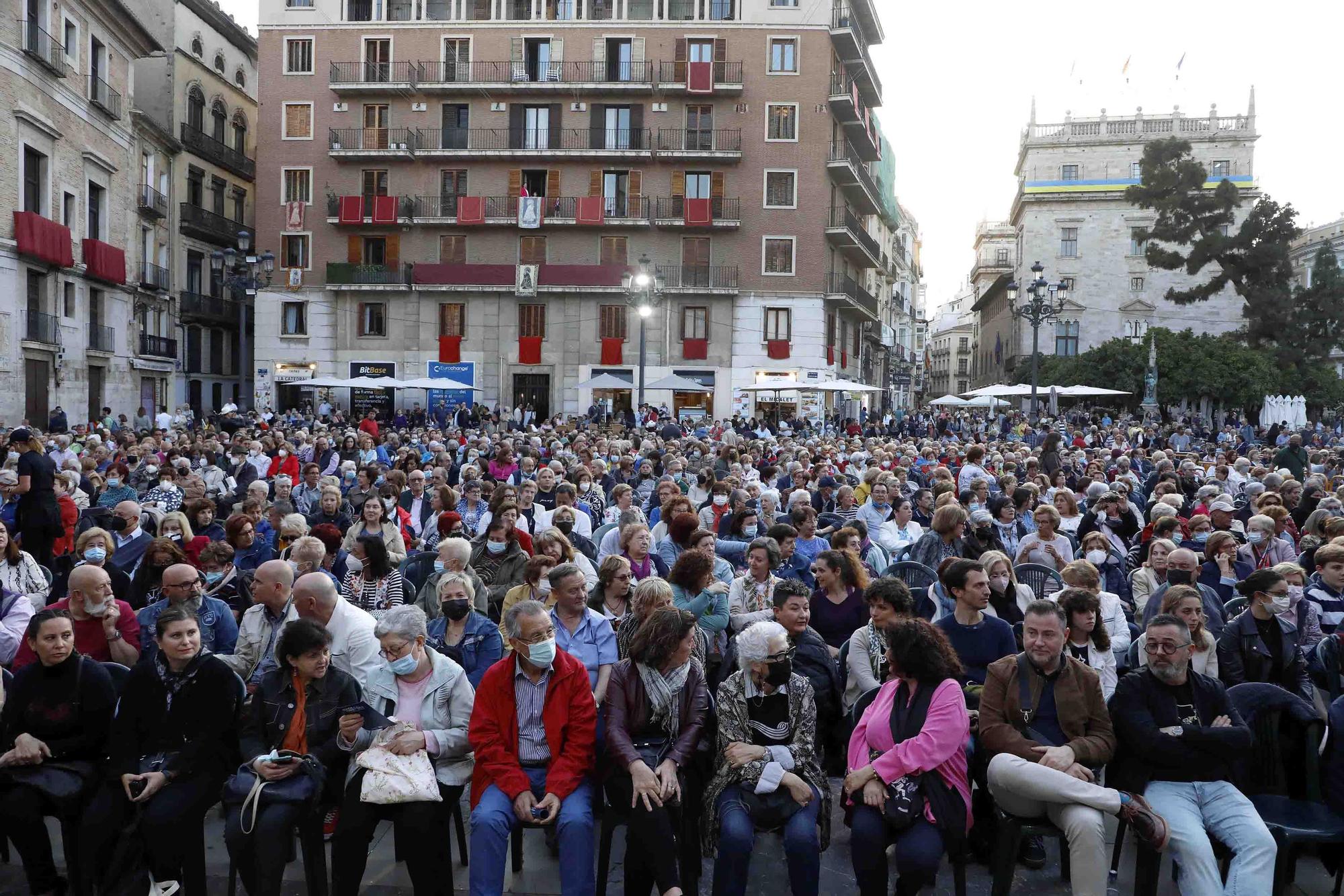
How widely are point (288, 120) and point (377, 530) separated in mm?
36318

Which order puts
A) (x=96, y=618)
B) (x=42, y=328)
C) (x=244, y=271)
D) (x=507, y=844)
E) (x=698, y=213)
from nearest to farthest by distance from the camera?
(x=507, y=844)
(x=96, y=618)
(x=244, y=271)
(x=42, y=328)
(x=698, y=213)

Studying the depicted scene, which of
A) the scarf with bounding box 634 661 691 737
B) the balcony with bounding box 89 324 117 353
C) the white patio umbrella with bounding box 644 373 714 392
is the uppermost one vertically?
the balcony with bounding box 89 324 117 353

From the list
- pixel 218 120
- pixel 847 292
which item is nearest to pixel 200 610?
pixel 847 292

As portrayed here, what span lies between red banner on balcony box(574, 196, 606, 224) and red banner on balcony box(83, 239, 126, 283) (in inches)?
638

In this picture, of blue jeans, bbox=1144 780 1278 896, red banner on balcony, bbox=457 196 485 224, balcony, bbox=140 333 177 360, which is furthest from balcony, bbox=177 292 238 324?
blue jeans, bbox=1144 780 1278 896

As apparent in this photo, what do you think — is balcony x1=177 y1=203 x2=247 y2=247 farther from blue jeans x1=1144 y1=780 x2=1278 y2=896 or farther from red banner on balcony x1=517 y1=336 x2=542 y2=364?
blue jeans x1=1144 y1=780 x2=1278 y2=896

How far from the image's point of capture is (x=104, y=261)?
1276 inches

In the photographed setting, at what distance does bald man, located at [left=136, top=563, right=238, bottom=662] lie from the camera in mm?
5621

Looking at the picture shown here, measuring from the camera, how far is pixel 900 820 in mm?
4469

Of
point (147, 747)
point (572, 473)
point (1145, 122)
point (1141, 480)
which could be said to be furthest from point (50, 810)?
point (1145, 122)

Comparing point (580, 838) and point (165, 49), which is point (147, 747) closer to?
point (580, 838)

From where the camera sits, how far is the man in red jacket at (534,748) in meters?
4.50

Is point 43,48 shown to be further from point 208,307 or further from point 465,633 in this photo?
point 465,633

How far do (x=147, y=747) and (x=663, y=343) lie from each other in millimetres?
34639
